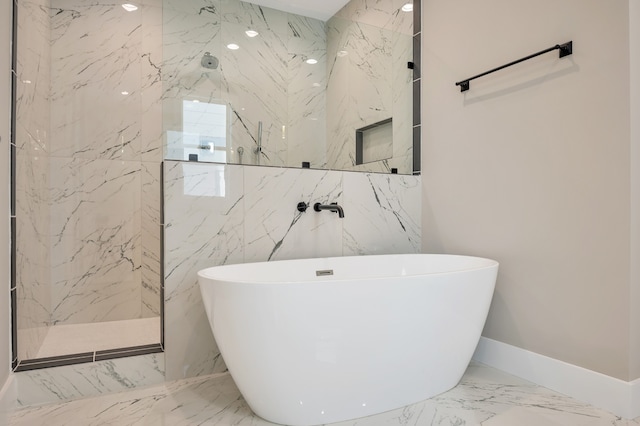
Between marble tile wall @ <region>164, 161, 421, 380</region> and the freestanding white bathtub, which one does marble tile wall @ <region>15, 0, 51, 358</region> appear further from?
the freestanding white bathtub

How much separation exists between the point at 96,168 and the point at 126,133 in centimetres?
31

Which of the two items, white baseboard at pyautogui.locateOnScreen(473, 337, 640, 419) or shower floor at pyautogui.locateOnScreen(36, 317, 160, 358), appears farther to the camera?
shower floor at pyautogui.locateOnScreen(36, 317, 160, 358)

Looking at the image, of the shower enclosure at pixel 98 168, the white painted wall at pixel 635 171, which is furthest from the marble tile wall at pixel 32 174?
the white painted wall at pixel 635 171

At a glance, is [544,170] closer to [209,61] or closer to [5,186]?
[209,61]

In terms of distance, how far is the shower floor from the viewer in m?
1.99

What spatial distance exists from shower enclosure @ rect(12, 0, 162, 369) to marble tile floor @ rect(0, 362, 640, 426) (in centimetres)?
61

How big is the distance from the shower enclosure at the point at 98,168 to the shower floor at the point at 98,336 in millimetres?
13

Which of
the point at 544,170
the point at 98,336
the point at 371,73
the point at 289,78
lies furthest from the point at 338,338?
the point at 371,73

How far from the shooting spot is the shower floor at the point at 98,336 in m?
1.99

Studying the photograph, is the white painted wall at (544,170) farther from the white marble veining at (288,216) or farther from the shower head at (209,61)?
the shower head at (209,61)

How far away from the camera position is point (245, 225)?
212 centimetres

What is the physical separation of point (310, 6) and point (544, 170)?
6.00 ft

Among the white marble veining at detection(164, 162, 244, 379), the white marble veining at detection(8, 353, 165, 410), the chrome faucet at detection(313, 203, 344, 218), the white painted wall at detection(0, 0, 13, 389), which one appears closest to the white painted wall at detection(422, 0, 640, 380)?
the chrome faucet at detection(313, 203, 344, 218)

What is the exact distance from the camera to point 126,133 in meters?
2.77
